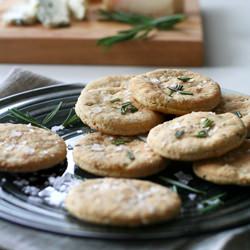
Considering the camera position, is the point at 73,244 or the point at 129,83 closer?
the point at 73,244

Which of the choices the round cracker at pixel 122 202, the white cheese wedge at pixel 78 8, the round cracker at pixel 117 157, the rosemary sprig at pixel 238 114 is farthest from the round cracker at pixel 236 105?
the white cheese wedge at pixel 78 8

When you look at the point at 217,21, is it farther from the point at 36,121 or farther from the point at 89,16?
the point at 36,121

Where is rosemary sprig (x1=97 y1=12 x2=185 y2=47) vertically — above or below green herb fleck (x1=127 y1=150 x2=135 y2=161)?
below

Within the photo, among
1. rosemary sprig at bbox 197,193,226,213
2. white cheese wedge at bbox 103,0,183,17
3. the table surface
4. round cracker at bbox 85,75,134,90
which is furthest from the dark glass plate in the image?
white cheese wedge at bbox 103,0,183,17

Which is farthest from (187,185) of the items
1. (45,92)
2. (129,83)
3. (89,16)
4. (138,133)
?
(89,16)

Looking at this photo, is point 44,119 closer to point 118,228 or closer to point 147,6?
point 118,228

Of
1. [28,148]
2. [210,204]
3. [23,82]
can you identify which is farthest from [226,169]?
[23,82]

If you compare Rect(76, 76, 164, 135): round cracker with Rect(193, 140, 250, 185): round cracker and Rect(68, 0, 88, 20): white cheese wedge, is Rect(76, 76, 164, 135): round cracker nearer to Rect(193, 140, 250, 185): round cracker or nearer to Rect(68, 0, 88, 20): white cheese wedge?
Rect(193, 140, 250, 185): round cracker
